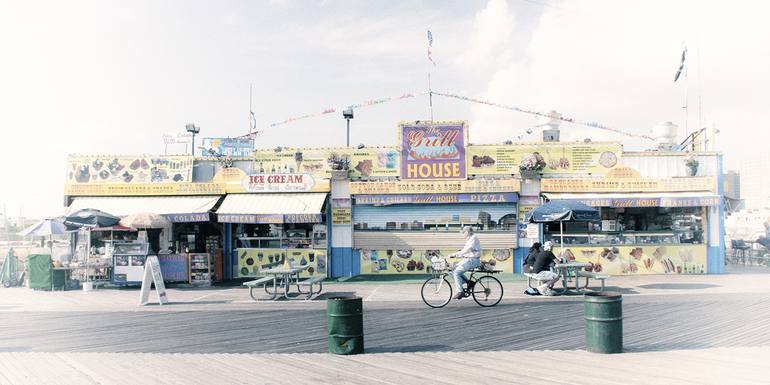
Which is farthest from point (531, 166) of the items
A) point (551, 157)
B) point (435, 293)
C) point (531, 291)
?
point (435, 293)

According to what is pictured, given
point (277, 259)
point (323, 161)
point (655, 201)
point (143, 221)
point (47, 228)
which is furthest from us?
point (323, 161)

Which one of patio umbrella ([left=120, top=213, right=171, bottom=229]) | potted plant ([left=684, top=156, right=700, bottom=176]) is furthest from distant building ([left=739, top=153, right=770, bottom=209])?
patio umbrella ([left=120, top=213, right=171, bottom=229])

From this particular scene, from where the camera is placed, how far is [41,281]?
17219mm

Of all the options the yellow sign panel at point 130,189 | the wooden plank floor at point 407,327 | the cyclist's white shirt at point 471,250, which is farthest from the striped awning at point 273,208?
the cyclist's white shirt at point 471,250

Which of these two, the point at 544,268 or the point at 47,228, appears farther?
the point at 47,228

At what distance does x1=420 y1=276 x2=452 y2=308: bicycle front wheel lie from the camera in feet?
41.7

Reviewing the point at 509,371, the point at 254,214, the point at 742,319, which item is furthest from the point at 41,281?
the point at 742,319

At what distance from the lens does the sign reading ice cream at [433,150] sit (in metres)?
19.8

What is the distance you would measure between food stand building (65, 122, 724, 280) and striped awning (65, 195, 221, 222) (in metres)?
0.05

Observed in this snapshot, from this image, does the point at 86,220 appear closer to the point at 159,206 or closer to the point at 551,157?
the point at 159,206

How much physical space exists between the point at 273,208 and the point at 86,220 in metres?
5.62

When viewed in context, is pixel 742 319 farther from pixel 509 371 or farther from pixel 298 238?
pixel 298 238

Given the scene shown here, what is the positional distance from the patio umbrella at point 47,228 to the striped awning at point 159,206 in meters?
0.62

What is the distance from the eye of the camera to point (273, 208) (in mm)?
19156
